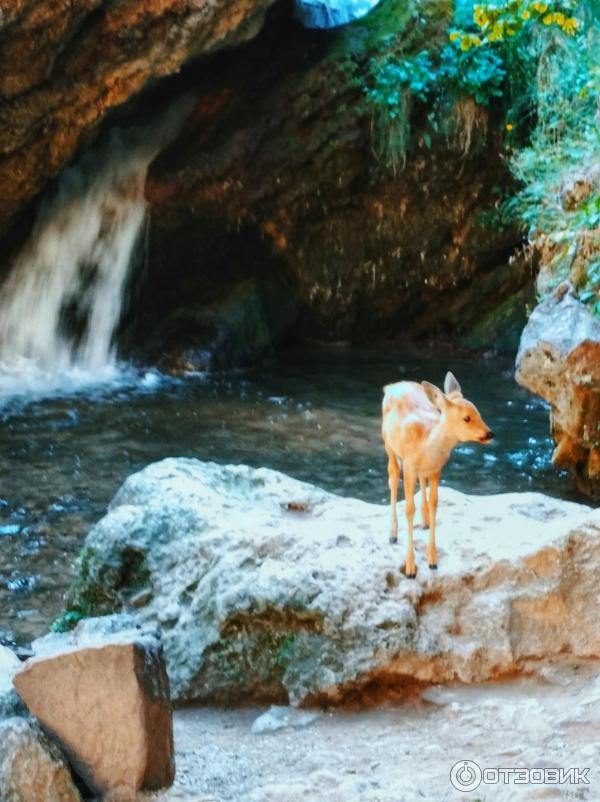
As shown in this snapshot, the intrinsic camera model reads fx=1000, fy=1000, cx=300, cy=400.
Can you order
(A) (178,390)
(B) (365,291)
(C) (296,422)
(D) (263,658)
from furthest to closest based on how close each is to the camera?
1. (B) (365,291)
2. (A) (178,390)
3. (C) (296,422)
4. (D) (263,658)

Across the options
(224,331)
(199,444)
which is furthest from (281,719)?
(224,331)

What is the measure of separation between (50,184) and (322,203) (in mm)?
3722

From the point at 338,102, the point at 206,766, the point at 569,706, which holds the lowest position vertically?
the point at 206,766

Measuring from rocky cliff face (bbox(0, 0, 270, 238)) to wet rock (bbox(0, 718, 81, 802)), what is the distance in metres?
7.78

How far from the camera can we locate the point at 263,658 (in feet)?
14.0

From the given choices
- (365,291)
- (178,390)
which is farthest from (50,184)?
(365,291)

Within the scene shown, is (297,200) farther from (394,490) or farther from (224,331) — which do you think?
(394,490)

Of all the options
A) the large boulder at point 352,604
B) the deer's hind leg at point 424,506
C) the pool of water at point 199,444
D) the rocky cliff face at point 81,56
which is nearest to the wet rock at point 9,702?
the large boulder at point 352,604

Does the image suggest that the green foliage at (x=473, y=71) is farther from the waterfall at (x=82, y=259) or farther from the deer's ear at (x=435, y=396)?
the deer's ear at (x=435, y=396)

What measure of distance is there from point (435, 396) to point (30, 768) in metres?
2.05

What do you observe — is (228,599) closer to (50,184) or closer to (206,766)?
(206,766)

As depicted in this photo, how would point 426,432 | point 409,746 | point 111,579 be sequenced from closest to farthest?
point 409,746, point 426,432, point 111,579

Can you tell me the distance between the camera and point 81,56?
10281mm

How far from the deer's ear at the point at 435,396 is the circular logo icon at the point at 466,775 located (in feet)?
4.55
